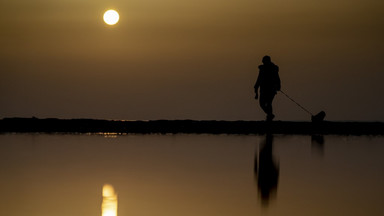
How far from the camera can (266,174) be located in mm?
10828

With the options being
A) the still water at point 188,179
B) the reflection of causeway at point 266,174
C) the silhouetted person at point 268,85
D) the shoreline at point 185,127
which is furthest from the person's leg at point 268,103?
the reflection of causeway at point 266,174

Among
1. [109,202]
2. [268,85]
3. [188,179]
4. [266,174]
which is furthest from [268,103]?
[109,202]

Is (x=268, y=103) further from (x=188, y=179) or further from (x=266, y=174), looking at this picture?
(x=188, y=179)

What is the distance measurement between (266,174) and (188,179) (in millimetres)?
1276

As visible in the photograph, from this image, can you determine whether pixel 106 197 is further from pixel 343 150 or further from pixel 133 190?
pixel 343 150

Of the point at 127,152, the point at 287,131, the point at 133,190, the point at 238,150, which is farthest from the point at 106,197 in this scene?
the point at 287,131

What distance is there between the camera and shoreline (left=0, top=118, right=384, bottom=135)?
23.4 m

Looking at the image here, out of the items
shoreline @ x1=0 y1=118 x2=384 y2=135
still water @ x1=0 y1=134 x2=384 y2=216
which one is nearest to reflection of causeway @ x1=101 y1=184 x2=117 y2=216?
still water @ x1=0 y1=134 x2=384 y2=216

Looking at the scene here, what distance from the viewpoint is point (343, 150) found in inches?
635

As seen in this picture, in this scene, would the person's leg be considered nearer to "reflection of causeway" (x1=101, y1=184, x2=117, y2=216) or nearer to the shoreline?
the shoreline

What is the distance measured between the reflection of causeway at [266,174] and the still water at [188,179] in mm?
10

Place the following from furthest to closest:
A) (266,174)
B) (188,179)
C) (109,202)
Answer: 1. (266,174)
2. (188,179)
3. (109,202)

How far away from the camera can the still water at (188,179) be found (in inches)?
289

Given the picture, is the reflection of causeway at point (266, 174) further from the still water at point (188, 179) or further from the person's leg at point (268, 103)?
the person's leg at point (268, 103)
